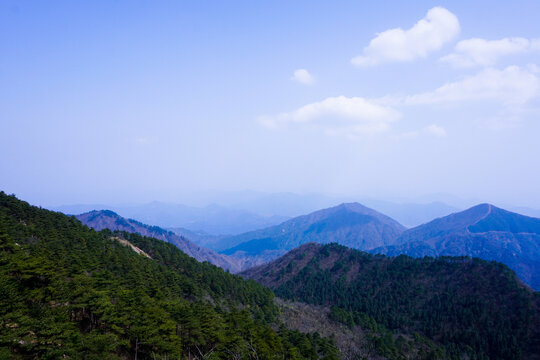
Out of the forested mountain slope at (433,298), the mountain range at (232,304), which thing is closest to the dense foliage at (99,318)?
the mountain range at (232,304)

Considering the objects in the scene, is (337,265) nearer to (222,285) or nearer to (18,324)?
(222,285)

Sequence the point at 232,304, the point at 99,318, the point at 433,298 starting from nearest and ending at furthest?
the point at 99,318 < the point at 232,304 < the point at 433,298

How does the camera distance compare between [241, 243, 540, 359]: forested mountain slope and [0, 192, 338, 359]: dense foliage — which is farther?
[241, 243, 540, 359]: forested mountain slope

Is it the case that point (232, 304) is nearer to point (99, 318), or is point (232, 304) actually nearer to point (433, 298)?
point (99, 318)

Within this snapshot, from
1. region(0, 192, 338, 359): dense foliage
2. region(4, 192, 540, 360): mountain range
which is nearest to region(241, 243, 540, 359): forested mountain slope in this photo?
region(4, 192, 540, 360): mountain range

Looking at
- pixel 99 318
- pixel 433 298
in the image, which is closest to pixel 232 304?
pixel 99 318

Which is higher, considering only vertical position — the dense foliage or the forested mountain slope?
the dense foliage

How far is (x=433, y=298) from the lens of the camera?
81.6 m

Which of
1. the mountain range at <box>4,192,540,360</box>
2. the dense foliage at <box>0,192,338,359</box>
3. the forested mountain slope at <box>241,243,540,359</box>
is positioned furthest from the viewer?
the forested mountain slope at <box>241,243,540,359</box>

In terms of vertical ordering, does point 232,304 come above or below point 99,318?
below

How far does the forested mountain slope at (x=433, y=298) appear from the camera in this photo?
62.4m

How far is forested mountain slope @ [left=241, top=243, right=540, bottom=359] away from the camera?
62375 millimetres

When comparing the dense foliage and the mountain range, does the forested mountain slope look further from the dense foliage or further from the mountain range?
the dense foliage

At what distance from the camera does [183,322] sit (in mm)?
28984
